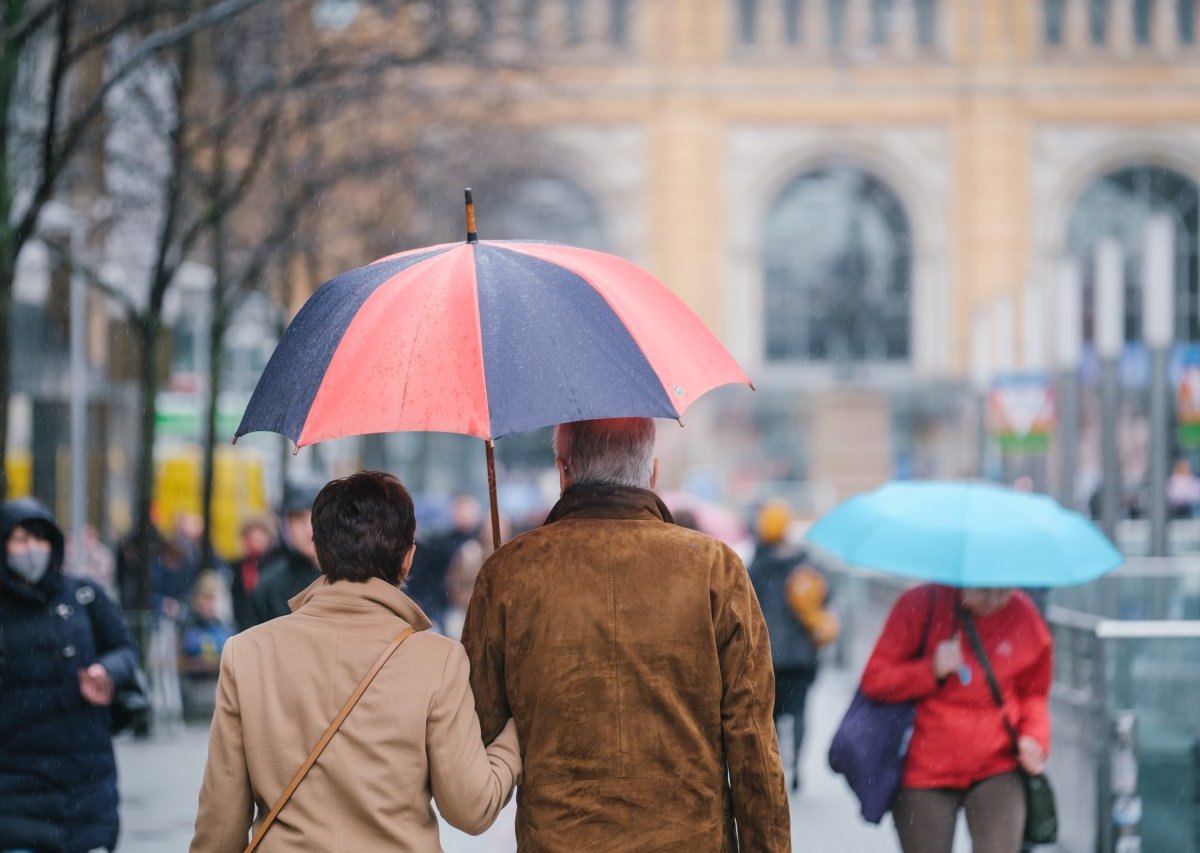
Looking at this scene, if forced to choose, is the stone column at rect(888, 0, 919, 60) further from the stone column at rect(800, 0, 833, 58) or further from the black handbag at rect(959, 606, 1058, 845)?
the black handbag at rect(959, 606, 1058, 845)

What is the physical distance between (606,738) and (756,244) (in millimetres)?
44141

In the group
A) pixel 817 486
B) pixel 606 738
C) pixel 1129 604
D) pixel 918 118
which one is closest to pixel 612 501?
pixel 606 738

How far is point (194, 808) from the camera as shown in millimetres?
10484

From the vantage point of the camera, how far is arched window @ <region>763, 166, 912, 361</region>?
47.2 m

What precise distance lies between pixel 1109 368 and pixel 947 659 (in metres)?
9.86

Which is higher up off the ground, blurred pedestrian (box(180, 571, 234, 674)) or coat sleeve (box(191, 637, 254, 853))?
coat sleeve (box(191, 637, 254, 853))

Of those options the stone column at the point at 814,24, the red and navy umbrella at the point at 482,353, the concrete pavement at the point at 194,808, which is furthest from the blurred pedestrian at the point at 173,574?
the stone column at the point at 814,24

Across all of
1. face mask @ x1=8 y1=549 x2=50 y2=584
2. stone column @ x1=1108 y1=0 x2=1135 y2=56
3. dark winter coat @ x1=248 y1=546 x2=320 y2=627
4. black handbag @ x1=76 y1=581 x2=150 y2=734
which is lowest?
black handbag @ x1=76 y1=581 x2=150 y2=734

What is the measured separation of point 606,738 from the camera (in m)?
3.75

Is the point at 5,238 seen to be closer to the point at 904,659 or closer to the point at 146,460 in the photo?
the point at 146,460

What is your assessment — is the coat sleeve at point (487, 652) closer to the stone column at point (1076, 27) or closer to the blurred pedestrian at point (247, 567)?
the blurred pedestrian at point (247, 567)

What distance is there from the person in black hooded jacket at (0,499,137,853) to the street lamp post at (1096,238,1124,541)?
403 inches

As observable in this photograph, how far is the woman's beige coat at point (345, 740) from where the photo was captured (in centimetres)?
361

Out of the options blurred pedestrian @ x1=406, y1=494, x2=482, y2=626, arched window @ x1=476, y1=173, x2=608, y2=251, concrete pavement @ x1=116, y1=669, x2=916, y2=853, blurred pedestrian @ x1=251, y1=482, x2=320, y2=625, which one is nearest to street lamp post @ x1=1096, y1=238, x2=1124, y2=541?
concrete pavement @ x1=116, y1=669, x2=916, y2=853
